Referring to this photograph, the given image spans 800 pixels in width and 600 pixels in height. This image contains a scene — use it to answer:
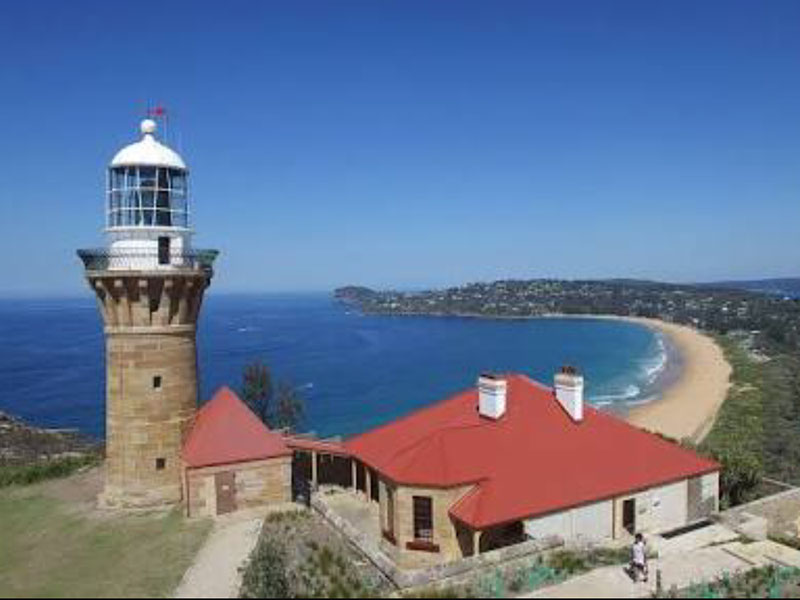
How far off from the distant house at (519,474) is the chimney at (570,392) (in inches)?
1.0

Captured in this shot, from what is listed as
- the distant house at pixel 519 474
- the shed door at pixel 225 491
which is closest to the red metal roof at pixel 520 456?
the distant house at pixel 519 474

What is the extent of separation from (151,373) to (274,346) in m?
119

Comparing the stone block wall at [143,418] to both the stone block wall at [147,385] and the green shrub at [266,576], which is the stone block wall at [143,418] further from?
the green shrub at [266,576]

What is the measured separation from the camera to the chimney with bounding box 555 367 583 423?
18.8 metres

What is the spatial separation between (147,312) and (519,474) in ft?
28.8

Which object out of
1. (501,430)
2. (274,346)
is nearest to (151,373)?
(501,430)

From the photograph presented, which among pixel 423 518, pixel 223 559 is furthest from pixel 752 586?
pixel 223 559

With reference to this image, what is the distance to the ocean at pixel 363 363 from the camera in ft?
248

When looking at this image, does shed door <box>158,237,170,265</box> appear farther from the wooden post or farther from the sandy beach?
the sandy beach

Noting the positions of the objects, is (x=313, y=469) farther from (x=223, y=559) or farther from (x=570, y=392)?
(x=570, y=392)

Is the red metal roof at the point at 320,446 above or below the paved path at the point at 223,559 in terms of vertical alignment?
above

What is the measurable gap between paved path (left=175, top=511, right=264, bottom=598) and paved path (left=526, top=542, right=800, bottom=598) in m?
5.11

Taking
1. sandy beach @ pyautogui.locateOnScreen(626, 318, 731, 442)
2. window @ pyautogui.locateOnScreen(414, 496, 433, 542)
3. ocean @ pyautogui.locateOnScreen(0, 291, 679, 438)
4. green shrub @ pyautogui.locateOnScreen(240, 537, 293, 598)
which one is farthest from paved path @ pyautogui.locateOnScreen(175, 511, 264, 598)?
ocean @ pyautogui.locateOnScreen(0, 291, 679, 438)

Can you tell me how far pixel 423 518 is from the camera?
16.2 metres
